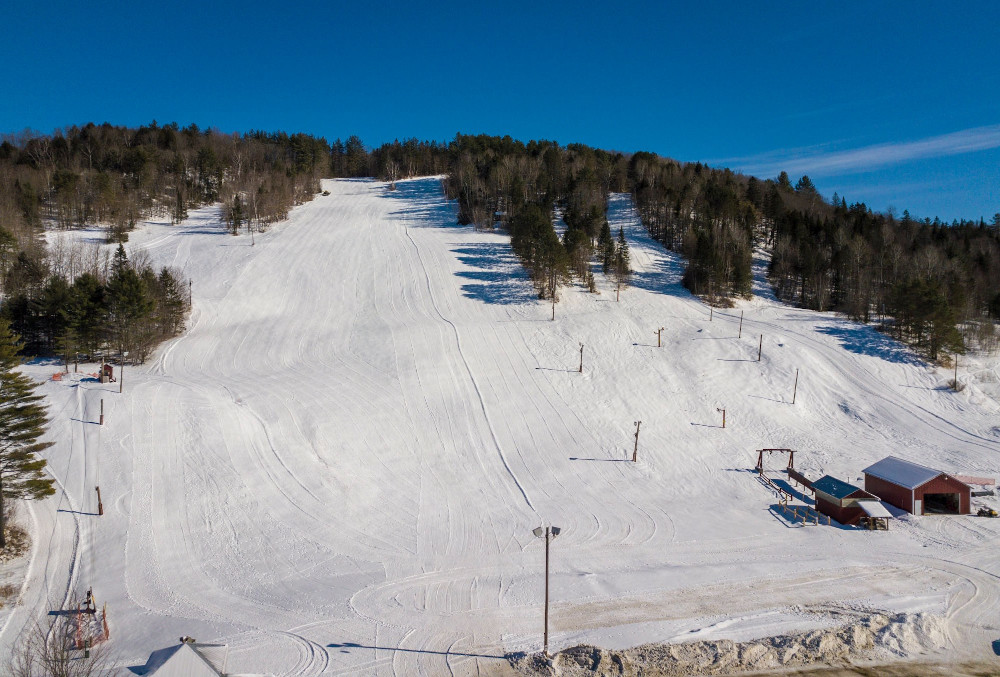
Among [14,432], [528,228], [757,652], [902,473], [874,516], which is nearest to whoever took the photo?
[757,652]

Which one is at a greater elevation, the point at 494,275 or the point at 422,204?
the point at 422,204

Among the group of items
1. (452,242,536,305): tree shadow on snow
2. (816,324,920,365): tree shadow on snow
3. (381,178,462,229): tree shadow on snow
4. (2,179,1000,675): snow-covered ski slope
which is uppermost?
(381,178,462,229): tree shadow on snow

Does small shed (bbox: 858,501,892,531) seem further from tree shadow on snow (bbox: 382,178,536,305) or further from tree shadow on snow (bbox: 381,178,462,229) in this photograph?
tree shadow on snow (bbox: 381,178,462,229)

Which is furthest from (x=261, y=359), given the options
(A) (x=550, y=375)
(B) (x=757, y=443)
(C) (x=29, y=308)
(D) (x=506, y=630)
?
(B) (x=757, y=443)

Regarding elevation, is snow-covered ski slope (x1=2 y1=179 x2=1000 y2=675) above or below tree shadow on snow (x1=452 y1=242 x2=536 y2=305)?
below

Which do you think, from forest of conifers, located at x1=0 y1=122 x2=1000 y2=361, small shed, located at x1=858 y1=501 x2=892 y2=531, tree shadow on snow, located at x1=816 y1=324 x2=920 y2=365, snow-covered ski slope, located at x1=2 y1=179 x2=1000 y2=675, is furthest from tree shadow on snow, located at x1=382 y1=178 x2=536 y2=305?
small shed, located at x1=858 y1=501 x2=892 y2=531

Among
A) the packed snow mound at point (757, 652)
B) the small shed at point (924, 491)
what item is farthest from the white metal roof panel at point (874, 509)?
the packed snow mound at point (757, 652)

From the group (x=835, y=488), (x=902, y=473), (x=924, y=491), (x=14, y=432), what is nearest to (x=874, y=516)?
(x=835, y=488)

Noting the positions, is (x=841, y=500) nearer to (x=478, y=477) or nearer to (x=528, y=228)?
(x=478, y=477)
